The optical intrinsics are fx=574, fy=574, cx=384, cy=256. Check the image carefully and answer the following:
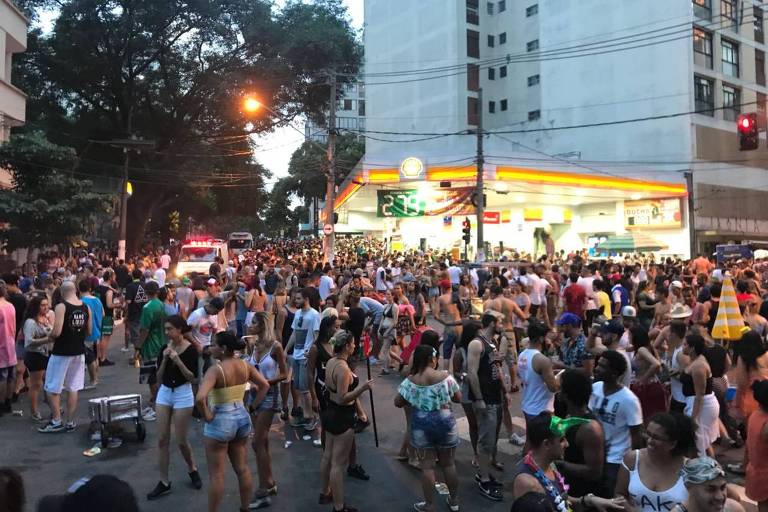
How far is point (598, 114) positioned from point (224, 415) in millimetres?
38795

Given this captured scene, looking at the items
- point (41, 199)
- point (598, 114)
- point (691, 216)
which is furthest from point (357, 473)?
point (598, 114)

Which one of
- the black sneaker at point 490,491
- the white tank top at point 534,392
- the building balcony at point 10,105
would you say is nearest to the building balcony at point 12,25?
the building balcony at point 10,105

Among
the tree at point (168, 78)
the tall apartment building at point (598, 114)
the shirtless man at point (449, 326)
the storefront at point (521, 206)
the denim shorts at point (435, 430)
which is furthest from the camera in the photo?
the tree at point (168, 78)

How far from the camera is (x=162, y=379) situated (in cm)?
552

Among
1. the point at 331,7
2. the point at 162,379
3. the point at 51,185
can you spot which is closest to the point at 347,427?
the point at 162,379

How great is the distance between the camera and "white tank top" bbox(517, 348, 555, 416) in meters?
5.43

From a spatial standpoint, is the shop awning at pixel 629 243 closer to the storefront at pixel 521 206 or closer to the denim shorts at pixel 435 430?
the storefront at pixel 521 206

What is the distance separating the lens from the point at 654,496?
3.09m

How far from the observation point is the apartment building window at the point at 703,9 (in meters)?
34.2

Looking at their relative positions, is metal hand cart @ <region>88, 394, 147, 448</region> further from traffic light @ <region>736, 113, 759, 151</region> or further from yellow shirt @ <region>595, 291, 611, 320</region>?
traffic light @ <region>736, 113, 759, 151</region>

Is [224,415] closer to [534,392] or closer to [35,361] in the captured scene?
[534,392]

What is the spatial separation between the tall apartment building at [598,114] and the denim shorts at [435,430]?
1804 centimetres

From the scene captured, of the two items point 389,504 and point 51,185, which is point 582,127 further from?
point 389,504

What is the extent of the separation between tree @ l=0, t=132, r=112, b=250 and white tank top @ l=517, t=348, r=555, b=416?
17838 millimetres
